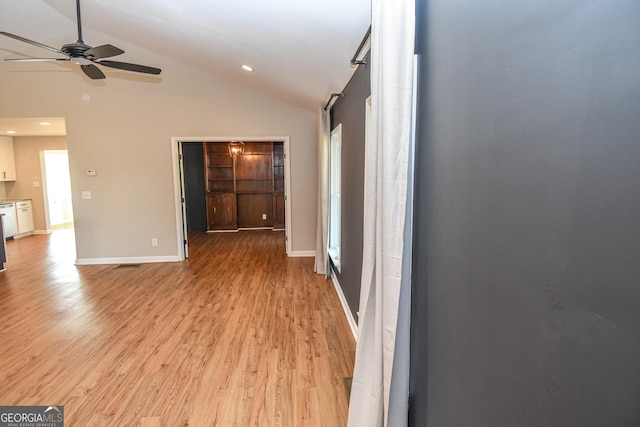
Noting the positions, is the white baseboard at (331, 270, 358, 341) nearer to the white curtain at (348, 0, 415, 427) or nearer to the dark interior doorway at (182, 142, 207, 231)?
the white curtain at (348, 0, 415, 427)

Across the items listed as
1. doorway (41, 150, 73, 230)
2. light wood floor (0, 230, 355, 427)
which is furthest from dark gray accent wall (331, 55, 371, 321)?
doorway (41, 150, 73, 230)

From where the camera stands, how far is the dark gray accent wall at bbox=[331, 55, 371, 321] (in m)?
2.63

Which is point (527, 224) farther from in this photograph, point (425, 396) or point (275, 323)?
point (275, 323)

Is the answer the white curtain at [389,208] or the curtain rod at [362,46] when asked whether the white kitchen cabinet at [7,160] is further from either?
the white curtain at [389,208]

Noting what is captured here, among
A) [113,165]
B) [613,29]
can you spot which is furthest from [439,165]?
[113,165]

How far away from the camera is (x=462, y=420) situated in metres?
1.11

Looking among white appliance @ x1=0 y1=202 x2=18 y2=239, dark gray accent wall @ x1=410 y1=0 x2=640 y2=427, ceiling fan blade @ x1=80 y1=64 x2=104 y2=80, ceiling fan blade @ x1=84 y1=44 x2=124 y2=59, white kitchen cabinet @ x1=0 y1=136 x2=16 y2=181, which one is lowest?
white appliance @ x1=0 y1=202 x2=18 y2=239

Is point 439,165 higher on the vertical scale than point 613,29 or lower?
lower

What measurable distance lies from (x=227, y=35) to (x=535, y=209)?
10.3 feet

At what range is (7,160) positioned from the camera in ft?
25.2

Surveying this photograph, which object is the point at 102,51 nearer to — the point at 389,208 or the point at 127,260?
the point at 389,208

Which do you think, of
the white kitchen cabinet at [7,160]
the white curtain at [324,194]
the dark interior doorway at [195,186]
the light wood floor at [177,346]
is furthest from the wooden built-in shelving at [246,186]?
the white kitchen cabinet at [7,160]

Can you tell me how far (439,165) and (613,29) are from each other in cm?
67

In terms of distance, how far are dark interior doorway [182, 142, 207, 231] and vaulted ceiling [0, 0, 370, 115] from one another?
9.97 ft
